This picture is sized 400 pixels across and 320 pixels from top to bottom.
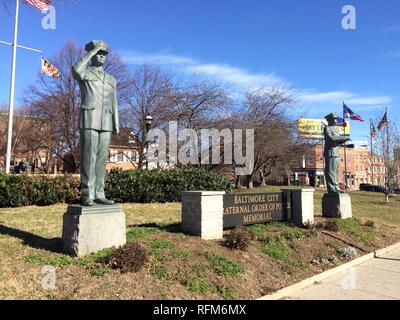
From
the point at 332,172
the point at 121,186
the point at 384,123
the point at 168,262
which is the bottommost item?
the point at 168,262

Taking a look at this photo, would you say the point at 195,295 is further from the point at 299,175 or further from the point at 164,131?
the point at 299,175

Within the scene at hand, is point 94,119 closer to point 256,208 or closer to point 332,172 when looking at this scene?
point 256,208

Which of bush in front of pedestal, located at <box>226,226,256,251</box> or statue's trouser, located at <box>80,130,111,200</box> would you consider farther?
bush in front of pedestal, located at <box>226,226,256,251</box>

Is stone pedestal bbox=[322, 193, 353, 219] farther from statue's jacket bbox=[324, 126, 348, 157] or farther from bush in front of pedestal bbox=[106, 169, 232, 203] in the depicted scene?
bush in front of pedestal bbox=[106, 169, 232, 203]

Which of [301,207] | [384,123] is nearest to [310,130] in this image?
[384,123]

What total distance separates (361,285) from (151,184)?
8.79 m

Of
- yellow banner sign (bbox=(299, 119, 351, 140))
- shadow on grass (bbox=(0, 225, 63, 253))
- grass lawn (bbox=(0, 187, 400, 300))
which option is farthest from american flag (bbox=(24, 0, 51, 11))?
yellow banner sign (bbox=(299, 119, 351, 140))

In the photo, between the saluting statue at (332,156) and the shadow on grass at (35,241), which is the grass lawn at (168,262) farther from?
the saluting statue at (332,156)

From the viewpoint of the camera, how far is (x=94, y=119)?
6.70m

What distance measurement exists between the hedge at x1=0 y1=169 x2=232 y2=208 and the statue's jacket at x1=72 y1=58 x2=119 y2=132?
6.27m

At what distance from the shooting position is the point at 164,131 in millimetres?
23953

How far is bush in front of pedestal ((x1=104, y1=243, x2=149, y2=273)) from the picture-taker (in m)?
5.85

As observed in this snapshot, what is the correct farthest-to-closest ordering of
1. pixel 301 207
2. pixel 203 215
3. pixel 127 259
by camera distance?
pixel 301 207, pixel 203 215, pixel 127 259
